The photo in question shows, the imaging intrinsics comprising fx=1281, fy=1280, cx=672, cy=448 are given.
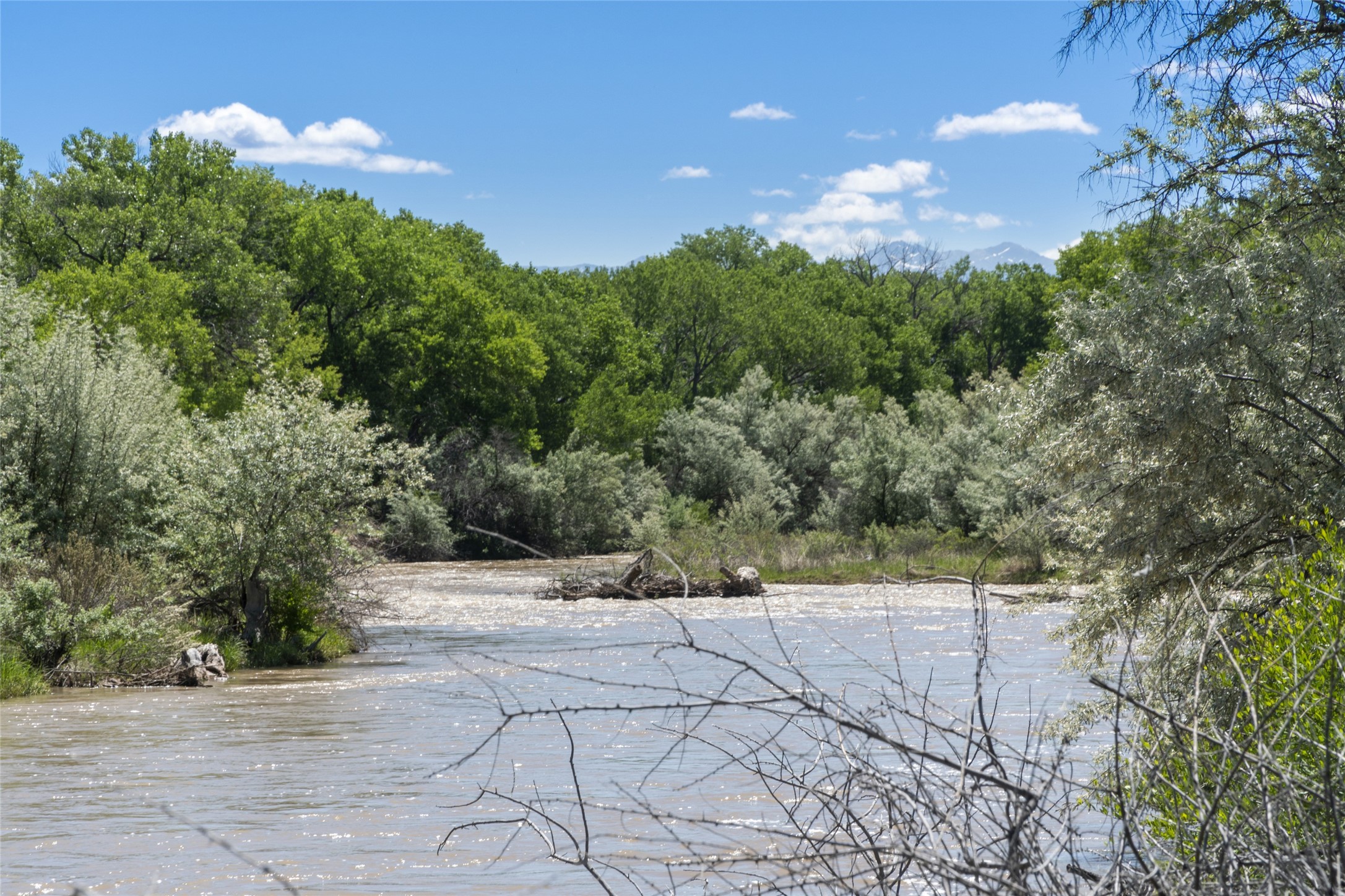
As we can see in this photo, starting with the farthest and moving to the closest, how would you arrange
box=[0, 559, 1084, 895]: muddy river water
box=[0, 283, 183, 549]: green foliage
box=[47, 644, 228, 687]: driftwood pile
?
box=[0, 283, 183, 549]: green foliage → box=[47, 644, 228, 687]: driftwood pile → box=[0, 559, 1084, 895]: muddy river water

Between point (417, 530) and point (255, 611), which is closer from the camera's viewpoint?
point (255, 611)

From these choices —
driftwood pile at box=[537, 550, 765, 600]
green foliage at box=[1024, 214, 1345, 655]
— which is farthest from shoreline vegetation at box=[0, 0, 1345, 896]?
driftwood pile at box=[537, 550, 765, 600]

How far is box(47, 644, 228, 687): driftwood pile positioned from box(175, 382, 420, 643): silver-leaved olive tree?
151cm

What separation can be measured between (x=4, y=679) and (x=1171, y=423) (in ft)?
44.1

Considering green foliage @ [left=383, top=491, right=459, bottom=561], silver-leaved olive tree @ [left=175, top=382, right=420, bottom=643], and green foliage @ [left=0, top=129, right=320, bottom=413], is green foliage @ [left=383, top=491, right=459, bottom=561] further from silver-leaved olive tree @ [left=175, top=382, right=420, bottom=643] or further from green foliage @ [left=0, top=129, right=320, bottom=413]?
silver-leaved olive tree @ [left=175, top=382, right=420, bottom=643]

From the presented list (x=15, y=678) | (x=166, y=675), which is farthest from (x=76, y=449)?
(x=15, y=678)

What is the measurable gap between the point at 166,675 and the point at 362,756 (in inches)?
230

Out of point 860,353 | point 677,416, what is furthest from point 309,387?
point 860,353

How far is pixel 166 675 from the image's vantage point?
16.8 m

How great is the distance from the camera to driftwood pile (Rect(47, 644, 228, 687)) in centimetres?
1634

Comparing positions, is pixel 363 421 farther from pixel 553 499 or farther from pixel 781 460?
pixel 781 460

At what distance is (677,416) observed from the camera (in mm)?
51188

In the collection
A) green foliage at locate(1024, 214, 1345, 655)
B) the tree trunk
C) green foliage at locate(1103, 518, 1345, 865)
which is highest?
green foliage at locate(1024, 214, 1345, 655)

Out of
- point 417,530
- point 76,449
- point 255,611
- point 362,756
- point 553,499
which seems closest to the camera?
point 362,756
